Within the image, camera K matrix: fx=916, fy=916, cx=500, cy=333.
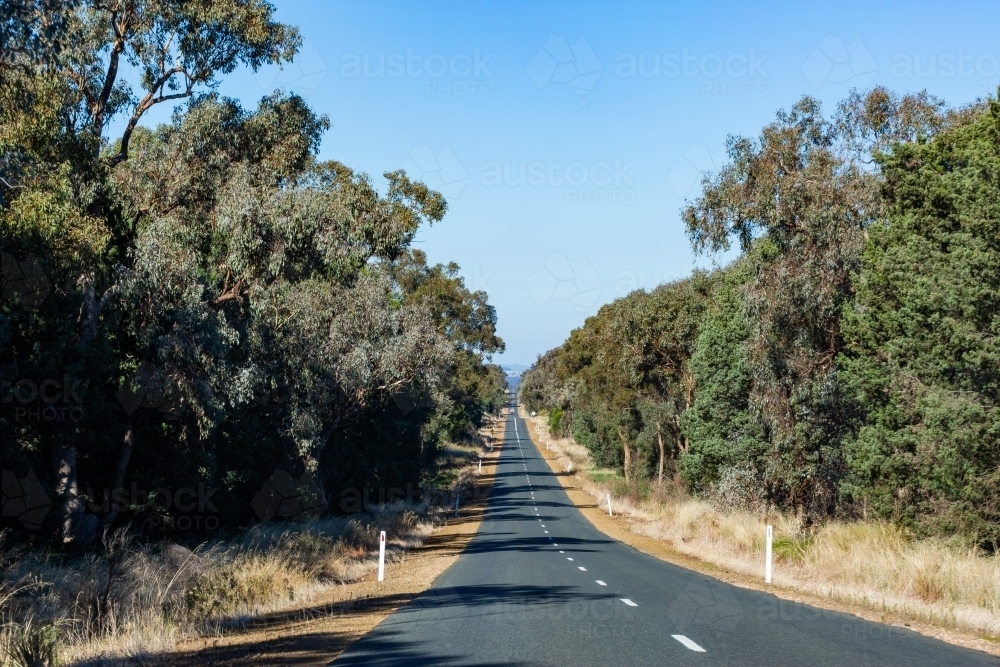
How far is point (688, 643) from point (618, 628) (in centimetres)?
136

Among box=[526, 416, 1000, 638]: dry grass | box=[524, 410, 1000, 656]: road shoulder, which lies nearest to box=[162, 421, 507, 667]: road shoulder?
box=[524, 410, 1000, 656]: road shoulder

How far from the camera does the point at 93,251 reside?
52.3ft

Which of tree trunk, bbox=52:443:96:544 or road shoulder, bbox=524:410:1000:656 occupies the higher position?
tree trunk, bbox=52:443:96:544

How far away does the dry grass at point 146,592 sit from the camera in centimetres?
1052

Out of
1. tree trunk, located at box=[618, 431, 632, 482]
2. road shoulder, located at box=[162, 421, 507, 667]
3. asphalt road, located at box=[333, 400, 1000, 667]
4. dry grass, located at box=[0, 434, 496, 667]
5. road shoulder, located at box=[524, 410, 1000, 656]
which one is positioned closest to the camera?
asphalt road, located at box=[333, 400, 1000, 667]

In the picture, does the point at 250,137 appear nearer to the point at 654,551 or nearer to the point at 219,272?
the point at 219,272

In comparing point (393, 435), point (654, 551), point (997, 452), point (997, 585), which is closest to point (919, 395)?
point (997, 452)

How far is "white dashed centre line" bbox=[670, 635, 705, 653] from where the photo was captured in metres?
9.62

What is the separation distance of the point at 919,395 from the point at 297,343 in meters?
15.5

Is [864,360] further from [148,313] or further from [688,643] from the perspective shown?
[148,313]

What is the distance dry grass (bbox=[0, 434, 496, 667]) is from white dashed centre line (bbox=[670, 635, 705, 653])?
5.91 m

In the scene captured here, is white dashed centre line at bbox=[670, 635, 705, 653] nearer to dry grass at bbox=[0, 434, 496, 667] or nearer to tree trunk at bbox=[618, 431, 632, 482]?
dry grass at bbox=[0, 434, 496, 667]

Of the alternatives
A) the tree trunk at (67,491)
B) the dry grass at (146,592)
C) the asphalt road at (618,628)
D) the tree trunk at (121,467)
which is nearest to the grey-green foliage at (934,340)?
the asphalt road at (618,628)

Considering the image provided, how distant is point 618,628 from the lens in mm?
11211
